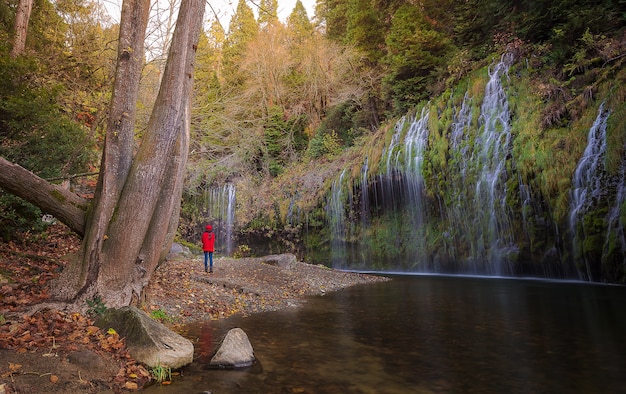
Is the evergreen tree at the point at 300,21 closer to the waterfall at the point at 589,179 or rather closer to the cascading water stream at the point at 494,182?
the cascading water stream at the point at 494,182

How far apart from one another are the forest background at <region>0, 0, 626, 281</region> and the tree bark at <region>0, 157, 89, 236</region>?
280 cm

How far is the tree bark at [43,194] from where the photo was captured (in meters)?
5.28

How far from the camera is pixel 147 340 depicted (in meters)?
4.28

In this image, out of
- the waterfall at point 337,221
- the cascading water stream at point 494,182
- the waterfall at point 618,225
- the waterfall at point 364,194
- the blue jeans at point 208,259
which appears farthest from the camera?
the waterfall at point 337,221

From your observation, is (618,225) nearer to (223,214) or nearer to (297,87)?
(223,214)

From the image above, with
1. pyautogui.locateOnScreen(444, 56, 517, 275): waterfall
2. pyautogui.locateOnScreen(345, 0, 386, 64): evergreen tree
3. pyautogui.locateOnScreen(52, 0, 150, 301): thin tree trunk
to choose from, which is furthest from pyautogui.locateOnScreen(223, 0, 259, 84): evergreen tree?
pyautogui.locateOnScreen(52, 0, 150, 301): thin tree trunk

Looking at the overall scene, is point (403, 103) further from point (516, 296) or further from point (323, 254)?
point (516, 296)

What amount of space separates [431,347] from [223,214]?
2201 cm

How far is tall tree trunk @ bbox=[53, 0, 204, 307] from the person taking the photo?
5.39 m

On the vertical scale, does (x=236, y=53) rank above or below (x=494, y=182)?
above

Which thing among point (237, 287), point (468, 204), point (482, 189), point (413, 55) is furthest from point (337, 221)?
point (237, 287)

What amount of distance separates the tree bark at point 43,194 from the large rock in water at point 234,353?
296 centimetres

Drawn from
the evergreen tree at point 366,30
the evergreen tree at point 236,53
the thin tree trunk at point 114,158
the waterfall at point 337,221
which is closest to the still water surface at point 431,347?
the thin tree trunk at point 114,158

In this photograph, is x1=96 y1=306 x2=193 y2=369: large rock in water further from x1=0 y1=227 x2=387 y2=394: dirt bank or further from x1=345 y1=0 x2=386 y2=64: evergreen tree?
x1=345 y1=0 x2=386 y2=64: evergreen tree
